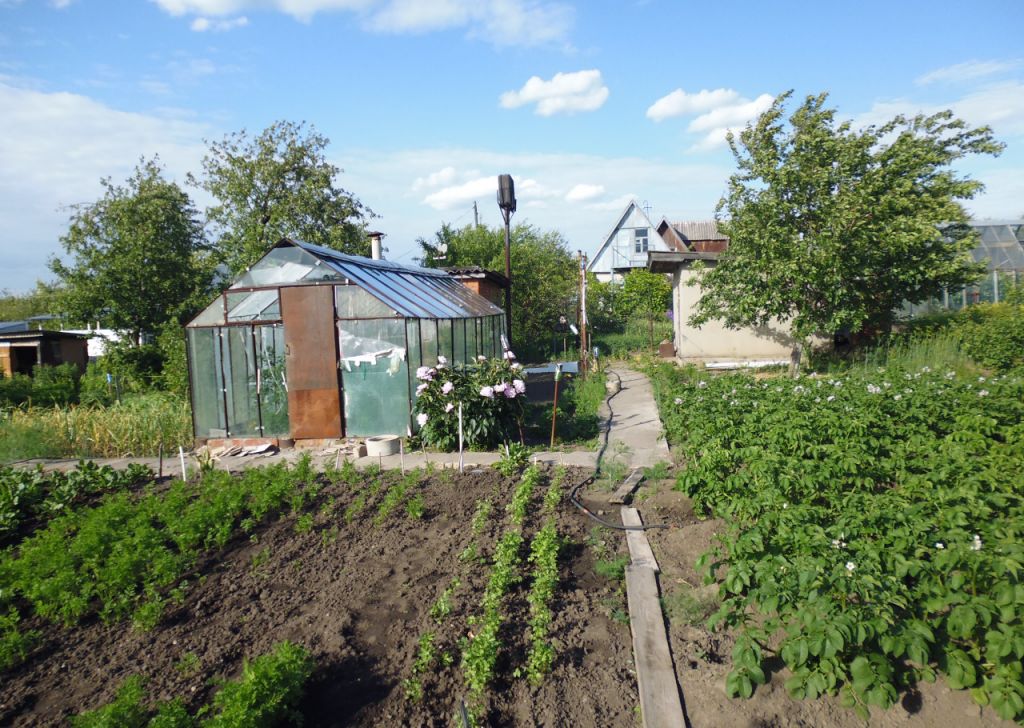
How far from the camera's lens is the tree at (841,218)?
12.8m

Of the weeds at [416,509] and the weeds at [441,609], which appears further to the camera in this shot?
the weeds at [416,509]

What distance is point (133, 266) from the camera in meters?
20.8

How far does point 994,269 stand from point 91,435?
2359 cm

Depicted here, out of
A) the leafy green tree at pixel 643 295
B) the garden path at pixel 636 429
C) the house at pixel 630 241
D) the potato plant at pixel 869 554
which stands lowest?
the garden path at pixel 636 429

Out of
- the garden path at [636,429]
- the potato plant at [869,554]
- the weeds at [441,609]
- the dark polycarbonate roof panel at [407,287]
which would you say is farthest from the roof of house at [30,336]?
the potato plant at [869,554]

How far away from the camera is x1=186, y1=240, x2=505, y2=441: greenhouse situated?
9992mm

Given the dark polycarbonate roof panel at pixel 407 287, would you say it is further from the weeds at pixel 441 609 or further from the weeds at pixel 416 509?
the weeds at pixel 441 609

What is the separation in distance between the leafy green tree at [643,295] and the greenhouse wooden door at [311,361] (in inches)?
680

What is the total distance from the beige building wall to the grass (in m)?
13.1

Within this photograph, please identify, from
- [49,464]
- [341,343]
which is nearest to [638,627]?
[341,343]

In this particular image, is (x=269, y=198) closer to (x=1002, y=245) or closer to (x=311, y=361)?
(x=311, y=361)

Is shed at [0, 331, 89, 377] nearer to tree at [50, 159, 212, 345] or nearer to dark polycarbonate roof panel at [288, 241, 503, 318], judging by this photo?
tree at [50, 159, 212, 345]

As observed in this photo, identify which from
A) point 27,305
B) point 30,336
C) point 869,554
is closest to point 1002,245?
point 869,554

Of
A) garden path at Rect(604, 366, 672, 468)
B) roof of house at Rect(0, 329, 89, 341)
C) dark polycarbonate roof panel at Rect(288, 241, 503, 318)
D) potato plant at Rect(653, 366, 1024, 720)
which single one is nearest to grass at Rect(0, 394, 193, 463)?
dark polycarbonate roof panel at Rect(288, 241, 503, 318)
